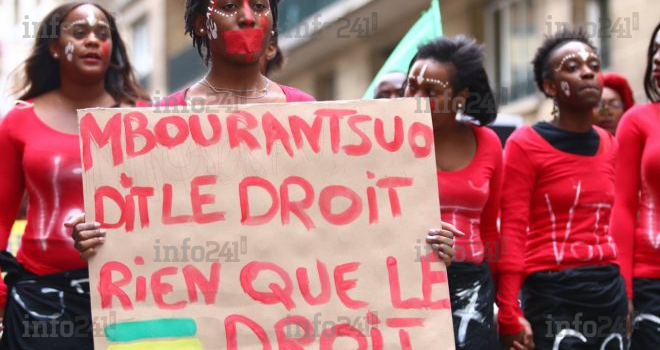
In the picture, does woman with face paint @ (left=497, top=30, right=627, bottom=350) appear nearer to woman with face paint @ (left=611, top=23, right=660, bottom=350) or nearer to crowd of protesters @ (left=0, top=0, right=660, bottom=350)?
crowd of protesters @ (left=0, top=0, right=660, bottom=350)

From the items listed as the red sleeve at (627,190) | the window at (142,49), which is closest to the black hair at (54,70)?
the red sleeve at (627,190)

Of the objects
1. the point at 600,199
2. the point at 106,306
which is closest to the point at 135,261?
the point at 106,306

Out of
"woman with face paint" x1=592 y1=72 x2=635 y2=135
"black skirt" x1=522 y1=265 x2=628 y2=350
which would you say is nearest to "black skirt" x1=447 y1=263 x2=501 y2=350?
"black skirt" x1=522 y1=265 x2=628 y2=350

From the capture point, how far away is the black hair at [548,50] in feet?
18.4

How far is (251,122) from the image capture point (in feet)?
13.6

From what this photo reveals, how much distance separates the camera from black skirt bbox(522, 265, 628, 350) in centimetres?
523

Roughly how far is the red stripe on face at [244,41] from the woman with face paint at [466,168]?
100 centimetres

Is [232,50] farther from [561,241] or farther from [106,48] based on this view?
[561,241]

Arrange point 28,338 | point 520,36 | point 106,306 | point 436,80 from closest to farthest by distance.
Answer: point 106,306, point 28,338, point 436,80, point 520,36

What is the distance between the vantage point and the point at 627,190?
216 inches

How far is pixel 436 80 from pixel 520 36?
1146 centimetres

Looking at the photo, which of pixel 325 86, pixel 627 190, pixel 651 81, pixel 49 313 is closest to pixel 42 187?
pixel 49 313

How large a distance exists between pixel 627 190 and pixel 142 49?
27.0 meters

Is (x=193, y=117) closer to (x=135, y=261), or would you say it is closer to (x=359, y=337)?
(x=135, y=261)
